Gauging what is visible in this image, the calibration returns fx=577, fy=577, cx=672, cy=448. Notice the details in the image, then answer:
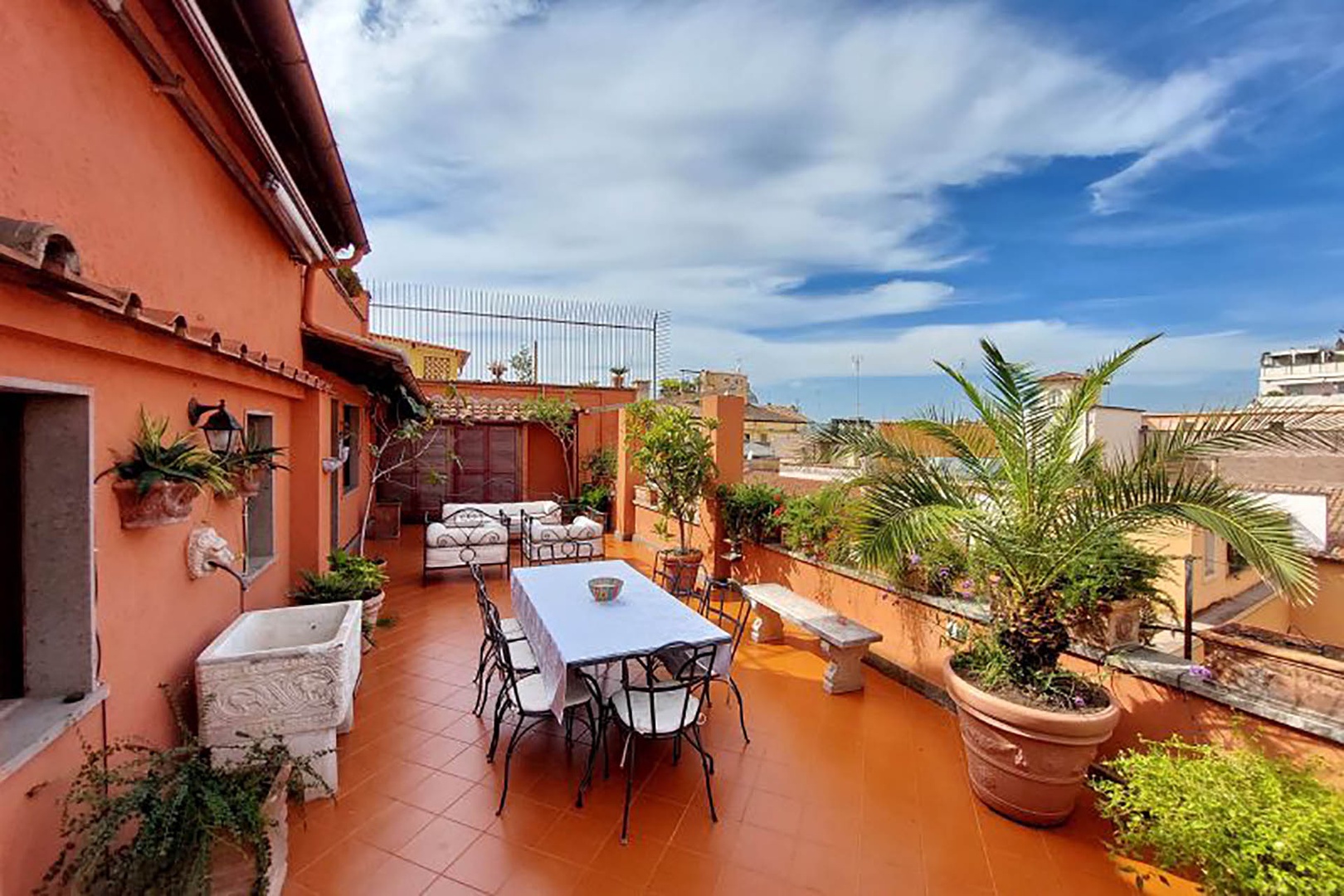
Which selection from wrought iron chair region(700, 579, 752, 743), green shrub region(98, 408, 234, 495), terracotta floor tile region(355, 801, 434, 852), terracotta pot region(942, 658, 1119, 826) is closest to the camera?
green shrub region(98, 408, 234, 495)

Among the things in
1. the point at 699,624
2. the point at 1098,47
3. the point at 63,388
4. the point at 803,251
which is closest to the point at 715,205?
the point at 803,251

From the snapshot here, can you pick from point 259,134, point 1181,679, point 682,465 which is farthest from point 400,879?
point 682,465

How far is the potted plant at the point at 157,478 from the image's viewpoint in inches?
99.7

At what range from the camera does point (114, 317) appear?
220cm

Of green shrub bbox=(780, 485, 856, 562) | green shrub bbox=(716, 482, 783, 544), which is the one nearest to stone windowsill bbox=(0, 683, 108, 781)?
green shrub bbox=(780, 485, 856, 562)

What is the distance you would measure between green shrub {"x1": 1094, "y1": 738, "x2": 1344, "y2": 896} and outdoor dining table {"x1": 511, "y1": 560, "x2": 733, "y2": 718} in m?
2.16

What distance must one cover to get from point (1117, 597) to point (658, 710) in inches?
122

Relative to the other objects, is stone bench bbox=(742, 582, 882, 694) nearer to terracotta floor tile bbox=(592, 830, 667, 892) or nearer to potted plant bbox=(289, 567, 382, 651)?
terracotta floor tile bbox=(592, 830, 667, 892)

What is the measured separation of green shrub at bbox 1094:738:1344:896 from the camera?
2146 millimetres

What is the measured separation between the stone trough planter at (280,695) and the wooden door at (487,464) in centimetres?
979

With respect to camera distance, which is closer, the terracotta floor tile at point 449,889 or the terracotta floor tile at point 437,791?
the terracotta floor tile at point 449,889

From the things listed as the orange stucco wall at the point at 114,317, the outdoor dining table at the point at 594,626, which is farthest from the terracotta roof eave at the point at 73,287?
the outdoor dining table at the point at 594,626

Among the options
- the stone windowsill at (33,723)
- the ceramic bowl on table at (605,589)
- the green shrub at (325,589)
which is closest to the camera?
the stone windowsill at (33,723)

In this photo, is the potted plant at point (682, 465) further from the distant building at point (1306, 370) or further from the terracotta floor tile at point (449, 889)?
the distant building at point (1306, 370)
